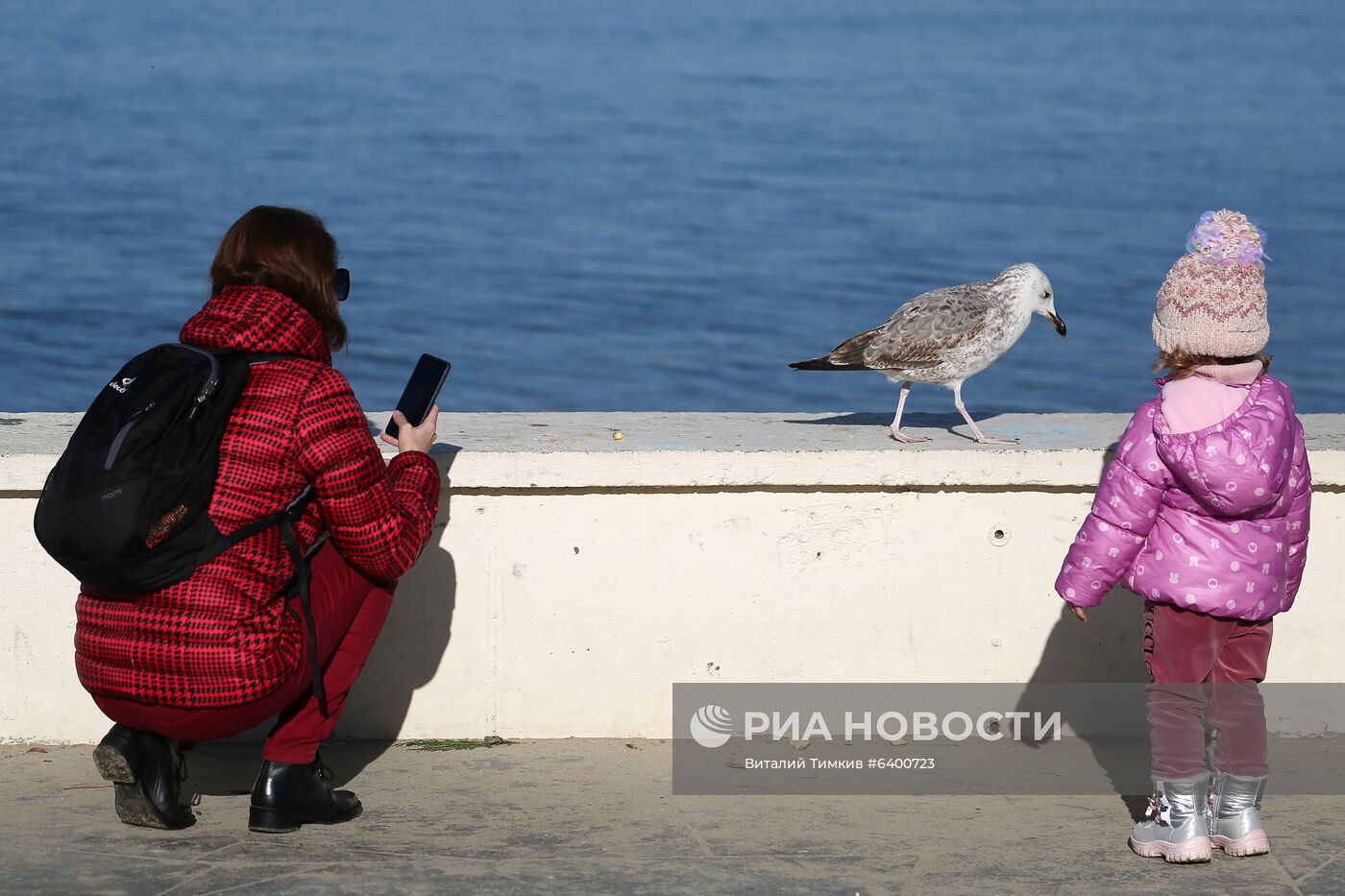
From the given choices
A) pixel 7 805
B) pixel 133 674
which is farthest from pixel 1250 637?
pixel 7 805

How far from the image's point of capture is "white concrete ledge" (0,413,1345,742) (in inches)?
195

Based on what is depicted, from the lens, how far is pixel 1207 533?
13.4ft

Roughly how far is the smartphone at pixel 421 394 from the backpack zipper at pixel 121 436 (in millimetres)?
841

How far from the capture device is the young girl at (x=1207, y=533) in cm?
405

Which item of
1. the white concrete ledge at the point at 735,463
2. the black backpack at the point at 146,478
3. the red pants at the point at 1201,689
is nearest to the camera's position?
the black backpack at the point at 146,478

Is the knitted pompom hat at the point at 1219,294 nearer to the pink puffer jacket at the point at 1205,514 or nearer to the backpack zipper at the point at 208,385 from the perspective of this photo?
the pink puffer jacket at the point at 1205,514

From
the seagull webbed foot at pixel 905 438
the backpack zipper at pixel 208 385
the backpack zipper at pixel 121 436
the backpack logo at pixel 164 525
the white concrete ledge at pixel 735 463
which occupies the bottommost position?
the backpack logo at pixel 164 525

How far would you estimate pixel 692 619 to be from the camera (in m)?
5.06

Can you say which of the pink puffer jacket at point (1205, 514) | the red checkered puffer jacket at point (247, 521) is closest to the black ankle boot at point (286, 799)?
the red checkered puffer jacket at point (247, 521)

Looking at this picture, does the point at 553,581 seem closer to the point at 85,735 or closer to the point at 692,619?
the point at 692,619

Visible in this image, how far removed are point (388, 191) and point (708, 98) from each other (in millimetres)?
9343

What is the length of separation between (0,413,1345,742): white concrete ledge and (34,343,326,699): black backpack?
1077 mm

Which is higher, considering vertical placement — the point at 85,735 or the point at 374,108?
the point at 374,108

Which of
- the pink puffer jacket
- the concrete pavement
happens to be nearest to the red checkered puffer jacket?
the concrete pavement
